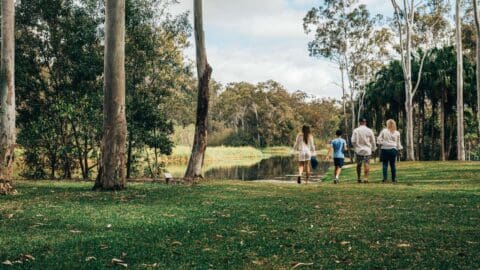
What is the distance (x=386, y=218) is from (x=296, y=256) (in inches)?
123

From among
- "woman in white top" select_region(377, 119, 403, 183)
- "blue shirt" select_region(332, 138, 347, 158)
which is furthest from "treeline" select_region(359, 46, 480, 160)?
"blue shirt" select_region(332, 138, 347, 158)

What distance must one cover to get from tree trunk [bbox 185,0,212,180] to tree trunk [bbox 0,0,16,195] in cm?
667

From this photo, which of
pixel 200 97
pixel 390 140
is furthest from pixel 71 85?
pixel 390 140

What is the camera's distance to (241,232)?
22.0 feet

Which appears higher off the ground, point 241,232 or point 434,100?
point 434,100

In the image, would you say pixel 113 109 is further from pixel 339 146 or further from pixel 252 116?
pixel 252 116

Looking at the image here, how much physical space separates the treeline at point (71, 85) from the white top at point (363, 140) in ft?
36.2

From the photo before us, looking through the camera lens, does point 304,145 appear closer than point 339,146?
Yes

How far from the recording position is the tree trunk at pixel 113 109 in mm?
12555

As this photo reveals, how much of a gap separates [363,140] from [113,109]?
8.58 metres

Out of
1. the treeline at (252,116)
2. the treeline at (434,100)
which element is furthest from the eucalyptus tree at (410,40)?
the treeline at (252,116)

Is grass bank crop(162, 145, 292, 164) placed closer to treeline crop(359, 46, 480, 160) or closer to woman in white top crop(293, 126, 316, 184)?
treeline crop(359, 46, 480, 160)

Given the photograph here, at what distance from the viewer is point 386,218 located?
25.7ft

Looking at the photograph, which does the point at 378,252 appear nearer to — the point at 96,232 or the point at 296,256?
the point at 296,256
